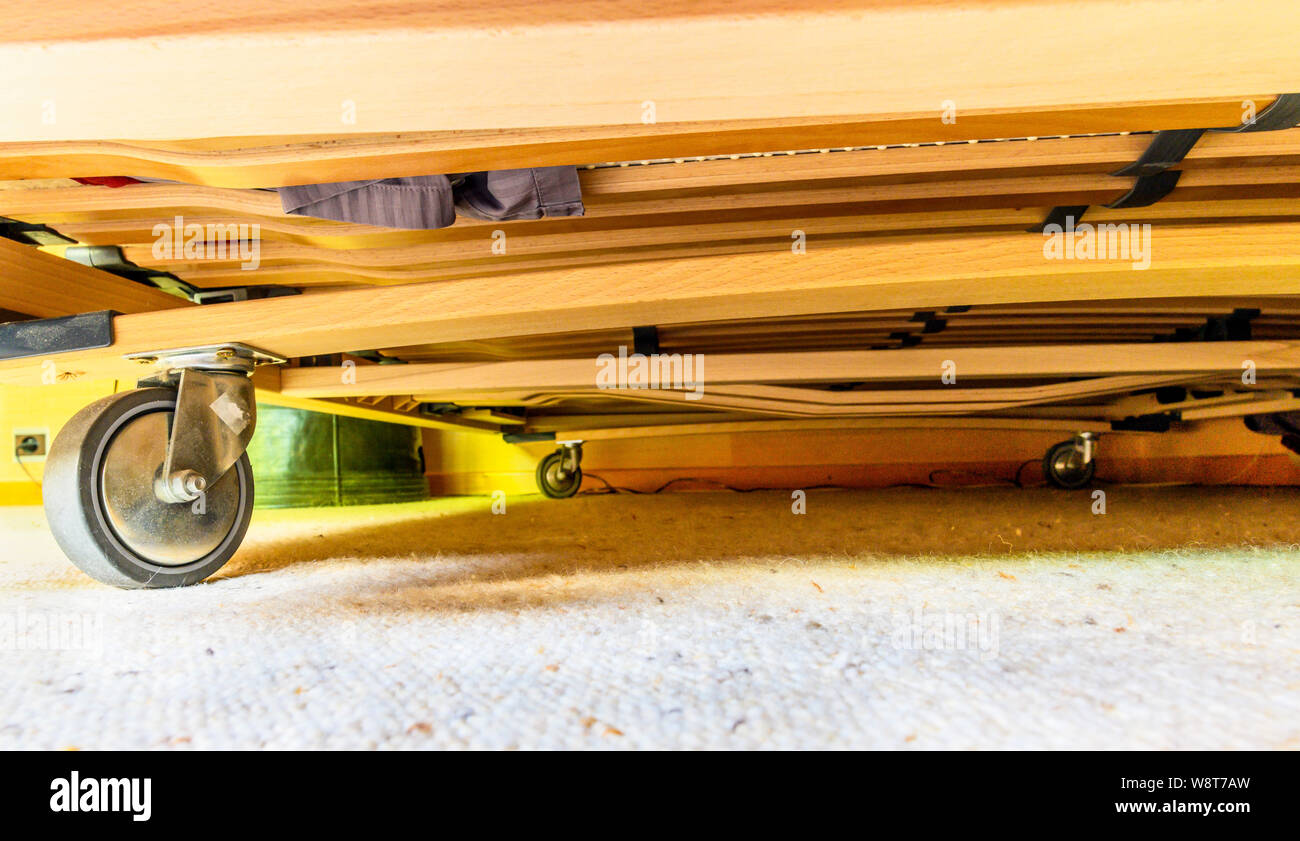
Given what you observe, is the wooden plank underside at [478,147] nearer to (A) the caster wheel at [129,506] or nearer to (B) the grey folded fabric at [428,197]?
(B) the grey folded fabric at [428,197]

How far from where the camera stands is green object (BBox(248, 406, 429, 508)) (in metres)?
2.70

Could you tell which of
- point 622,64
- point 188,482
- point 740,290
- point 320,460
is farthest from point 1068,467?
point 320,460

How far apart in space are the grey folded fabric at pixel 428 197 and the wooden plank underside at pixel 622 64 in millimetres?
357

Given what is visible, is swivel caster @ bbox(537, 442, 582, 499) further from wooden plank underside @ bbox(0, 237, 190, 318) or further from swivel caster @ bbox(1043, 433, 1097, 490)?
swivel caster @ bbox(1043, 433, 1097, 490)

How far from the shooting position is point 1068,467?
8.96 feet

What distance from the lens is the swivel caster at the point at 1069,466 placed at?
8.84ft

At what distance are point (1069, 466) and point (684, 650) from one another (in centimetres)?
277

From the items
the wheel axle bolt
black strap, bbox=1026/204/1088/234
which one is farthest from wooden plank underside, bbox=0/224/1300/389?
black strap, bbox=1026/204/1088/234

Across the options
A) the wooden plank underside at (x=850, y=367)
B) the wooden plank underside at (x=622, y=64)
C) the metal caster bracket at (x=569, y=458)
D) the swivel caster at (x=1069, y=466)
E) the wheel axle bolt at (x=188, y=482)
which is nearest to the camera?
the wooden plank underside at (x=622, y=64)

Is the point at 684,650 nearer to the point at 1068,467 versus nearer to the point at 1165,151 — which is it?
the point at 1165,151

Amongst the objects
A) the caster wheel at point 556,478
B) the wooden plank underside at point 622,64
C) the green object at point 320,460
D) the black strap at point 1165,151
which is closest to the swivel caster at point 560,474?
the caster wheel at point 556,478
